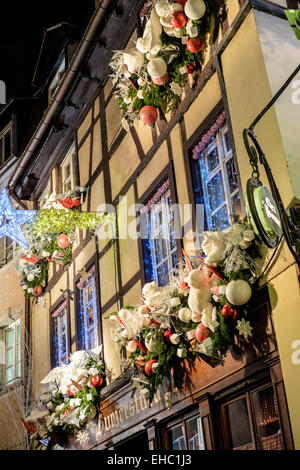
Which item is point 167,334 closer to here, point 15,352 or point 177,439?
point 177,439

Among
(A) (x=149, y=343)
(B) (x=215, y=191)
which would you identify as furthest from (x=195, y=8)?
(A) (x=149, y=343)

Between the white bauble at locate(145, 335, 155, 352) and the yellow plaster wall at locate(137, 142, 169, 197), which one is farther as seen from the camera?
the yellow plaster wall at locate(137, 142, 169, 197)

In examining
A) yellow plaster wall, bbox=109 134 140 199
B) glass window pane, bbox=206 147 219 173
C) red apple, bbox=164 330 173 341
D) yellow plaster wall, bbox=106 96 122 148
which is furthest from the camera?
yellow plaster wall, bbox=106 96 122 148

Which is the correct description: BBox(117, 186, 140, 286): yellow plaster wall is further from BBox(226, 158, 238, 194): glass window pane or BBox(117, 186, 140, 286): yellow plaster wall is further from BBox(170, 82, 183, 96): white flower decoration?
BBox(226, 158, 238, 194): glass window pane

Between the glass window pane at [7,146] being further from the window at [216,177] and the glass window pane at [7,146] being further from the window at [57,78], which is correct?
the window at [216,177]

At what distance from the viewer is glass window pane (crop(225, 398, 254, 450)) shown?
628 centimetres

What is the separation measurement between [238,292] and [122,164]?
4.54m

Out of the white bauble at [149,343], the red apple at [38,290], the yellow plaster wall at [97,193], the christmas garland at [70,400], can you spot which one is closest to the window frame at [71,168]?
the yellow plaster wall at [97,193]

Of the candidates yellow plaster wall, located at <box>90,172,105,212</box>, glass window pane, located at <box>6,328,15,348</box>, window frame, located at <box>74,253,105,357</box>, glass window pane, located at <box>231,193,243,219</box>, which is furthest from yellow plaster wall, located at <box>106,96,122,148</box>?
glass window pane, located at <box>6,328,15,348</box>

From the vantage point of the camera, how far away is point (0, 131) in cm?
1856

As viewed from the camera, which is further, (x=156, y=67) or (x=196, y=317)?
(x=156, y=67)

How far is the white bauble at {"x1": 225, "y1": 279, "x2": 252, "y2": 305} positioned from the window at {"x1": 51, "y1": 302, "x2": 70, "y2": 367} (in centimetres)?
613

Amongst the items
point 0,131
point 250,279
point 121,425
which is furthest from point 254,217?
point 0,131

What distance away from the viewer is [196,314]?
21.3 ft
